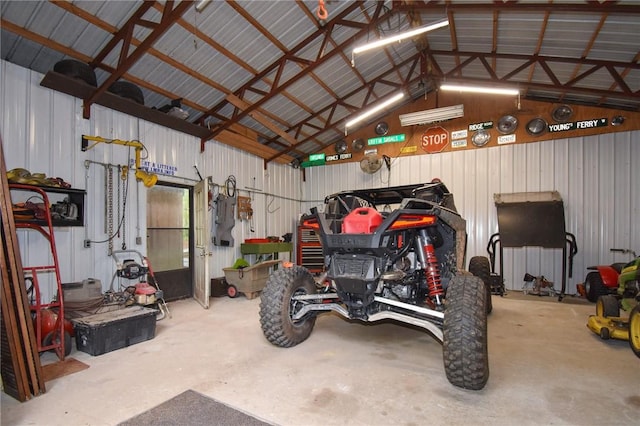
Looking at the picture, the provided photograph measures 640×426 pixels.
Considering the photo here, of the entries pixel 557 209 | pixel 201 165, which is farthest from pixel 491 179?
pixel 201 165

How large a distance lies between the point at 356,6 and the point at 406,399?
19.4ft

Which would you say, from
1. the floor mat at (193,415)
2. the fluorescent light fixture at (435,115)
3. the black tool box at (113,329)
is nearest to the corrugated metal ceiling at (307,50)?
the fluorescent light fixture at (435,115)

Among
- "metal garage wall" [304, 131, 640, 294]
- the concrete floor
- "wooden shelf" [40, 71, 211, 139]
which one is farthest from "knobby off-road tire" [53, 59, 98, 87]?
"metal garage wall" [304, 131, 640, 294]

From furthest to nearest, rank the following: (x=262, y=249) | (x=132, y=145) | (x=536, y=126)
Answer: (x=536, y=126), (x=262, y=249), (x=132, y=145)

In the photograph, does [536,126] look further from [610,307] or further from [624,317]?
[624,317]

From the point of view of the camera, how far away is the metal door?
18.7 feet

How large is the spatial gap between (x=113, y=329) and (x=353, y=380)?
2717mm

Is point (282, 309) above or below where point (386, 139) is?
below

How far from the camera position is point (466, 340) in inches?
95.7

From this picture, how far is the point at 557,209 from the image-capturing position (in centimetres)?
686

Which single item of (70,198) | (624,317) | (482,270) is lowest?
(624,317)

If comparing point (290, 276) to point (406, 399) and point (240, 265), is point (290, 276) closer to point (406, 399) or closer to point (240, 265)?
point (406, 399)

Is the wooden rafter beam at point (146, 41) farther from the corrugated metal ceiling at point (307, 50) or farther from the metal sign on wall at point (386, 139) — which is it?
the metal sign on wall at point (386, 139)

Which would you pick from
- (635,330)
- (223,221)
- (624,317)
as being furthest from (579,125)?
(223,221)
